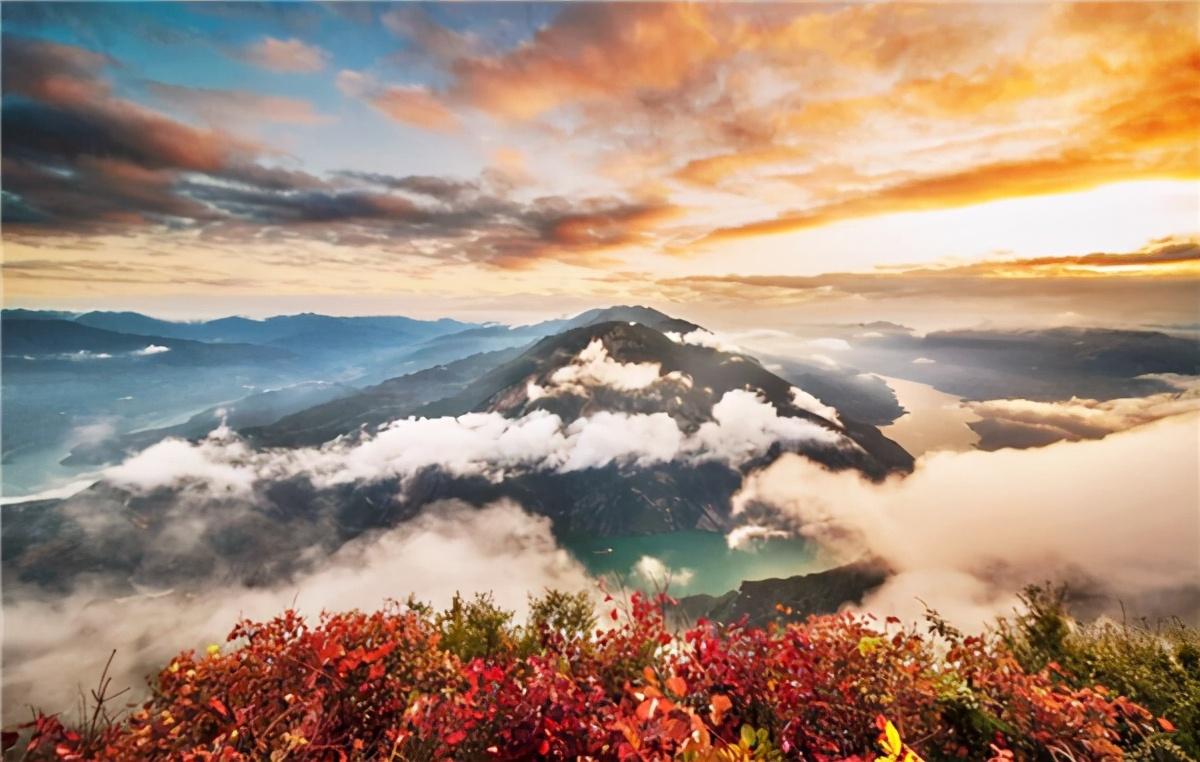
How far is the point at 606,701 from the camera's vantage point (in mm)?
4520

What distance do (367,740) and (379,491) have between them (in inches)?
7457

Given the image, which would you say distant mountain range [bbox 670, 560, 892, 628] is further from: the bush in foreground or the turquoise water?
the bush in foreground

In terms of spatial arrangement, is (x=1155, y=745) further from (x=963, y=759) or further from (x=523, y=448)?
(x=523, y=448)

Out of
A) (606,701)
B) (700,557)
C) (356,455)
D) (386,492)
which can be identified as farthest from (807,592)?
(356,455)

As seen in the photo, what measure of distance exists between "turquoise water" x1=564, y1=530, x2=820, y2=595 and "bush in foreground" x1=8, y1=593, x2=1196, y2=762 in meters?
139

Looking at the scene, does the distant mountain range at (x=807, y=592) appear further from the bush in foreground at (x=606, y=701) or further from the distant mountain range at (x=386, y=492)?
the bush in foreground at (x=606, y=701)

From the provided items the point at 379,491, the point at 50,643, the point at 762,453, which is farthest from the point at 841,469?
the point at 50,643

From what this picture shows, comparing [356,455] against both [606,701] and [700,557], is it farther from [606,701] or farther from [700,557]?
[606,701]

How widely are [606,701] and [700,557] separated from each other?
549ft

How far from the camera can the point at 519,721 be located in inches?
165

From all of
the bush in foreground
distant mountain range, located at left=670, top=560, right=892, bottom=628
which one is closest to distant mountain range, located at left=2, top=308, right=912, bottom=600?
distant mountain range, located at left=670, top=560, right=892, bottom=628

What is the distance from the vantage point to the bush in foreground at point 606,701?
4020mm

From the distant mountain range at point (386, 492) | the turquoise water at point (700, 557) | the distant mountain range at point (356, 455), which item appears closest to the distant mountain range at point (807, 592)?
the distant mountain range at point (356, 455)

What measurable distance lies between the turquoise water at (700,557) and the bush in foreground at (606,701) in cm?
13912
